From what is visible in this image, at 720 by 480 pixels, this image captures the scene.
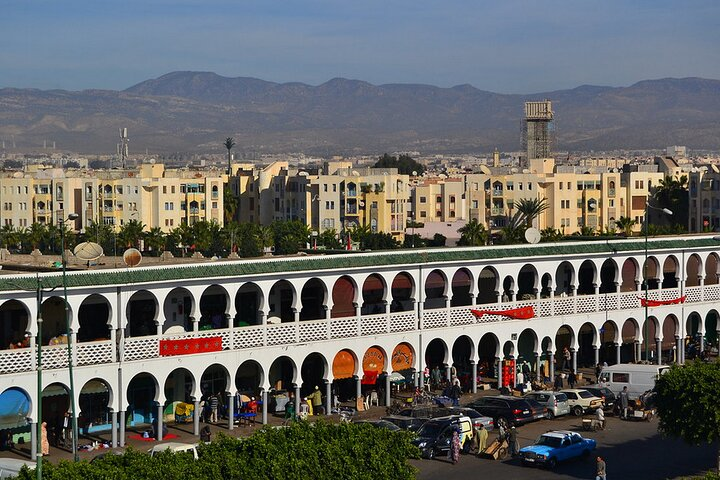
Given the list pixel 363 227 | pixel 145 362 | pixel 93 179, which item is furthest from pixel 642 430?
pixel 93 179

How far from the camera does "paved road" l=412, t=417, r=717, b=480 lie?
3238cm

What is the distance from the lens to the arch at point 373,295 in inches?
1625

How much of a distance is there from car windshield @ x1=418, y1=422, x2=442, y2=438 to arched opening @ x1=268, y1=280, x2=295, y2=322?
7067 mm

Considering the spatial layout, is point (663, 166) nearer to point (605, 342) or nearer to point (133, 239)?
point (133, 239)

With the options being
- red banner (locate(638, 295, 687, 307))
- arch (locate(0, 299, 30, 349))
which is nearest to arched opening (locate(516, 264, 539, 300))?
red banner (locate(638, 295, 687, 307))

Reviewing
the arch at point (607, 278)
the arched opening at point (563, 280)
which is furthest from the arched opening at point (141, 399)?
the arch at point (607, 278)

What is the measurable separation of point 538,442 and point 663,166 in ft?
323

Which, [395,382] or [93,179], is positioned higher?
[93,179]

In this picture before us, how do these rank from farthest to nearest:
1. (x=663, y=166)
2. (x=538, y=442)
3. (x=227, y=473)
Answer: (x=663, y=166) → (x=538, y=442) → (x=227, y=473)

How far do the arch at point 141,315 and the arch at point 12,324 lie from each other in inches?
111

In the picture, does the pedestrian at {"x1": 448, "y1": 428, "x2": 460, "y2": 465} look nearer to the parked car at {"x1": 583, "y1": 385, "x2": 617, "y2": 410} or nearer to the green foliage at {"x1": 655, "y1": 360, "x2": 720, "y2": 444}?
the green foliage at {"x1": 655, "y1": 360, "x2": 720, "y2": 444}

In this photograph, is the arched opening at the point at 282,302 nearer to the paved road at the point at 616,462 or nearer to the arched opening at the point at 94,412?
the arched opening at the point at 94,412

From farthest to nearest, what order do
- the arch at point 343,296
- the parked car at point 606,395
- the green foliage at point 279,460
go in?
the parked car at point 606,395, the arch at point 343,296, the green foliage at point 279,460

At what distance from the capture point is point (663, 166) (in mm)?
128875
